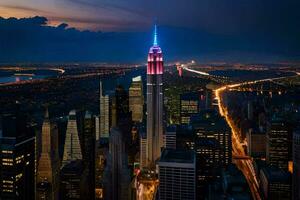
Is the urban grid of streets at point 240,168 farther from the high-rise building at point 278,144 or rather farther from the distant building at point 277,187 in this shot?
the high-rise building at point 278,144

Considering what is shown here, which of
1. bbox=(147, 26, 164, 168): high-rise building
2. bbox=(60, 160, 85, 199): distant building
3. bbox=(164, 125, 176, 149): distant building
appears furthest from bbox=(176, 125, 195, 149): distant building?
bbox=(60, 160, 85, 199): distant building

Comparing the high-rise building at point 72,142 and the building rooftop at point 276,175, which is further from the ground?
the high-rise building at point 72,142

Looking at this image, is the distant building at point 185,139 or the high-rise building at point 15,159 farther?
the distant building at point 185,139

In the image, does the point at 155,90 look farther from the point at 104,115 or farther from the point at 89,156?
the point at 89,156

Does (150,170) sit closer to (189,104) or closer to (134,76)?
(134,76)

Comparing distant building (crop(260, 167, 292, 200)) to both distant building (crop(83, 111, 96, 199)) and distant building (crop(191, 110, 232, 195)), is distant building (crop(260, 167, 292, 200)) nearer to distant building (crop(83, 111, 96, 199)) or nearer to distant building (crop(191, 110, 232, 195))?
distant building (crop(191, 110, 232, 195))

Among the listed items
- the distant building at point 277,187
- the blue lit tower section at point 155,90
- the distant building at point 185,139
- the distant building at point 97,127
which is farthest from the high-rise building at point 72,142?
the distant building at point 277,187
